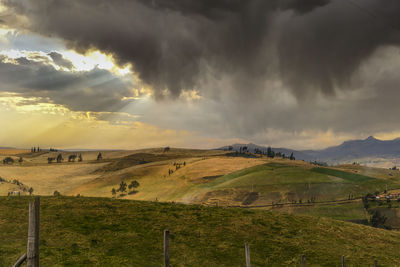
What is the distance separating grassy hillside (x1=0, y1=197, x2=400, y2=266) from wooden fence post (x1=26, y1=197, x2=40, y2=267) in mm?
23086

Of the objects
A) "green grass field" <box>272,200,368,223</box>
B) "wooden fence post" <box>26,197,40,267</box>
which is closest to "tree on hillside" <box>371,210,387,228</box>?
"green grass field" <box>272,200,368,223</box>

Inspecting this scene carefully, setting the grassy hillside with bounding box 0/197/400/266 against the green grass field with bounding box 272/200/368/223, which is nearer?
the grassy hillside with bounding box 0/197/400/266

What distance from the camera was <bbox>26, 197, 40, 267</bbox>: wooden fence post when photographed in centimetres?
1062

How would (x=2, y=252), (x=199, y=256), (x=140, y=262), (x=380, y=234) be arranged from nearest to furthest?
(x=2, y=252)
(x=140, y=262)
(x=199, y=256)
(x=380, y=234)

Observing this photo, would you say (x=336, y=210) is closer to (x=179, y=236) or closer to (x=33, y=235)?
(x=179, y=236)

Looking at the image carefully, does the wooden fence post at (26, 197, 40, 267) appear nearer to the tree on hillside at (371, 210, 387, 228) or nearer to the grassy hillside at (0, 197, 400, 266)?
the grassy hillside at (0, 197, 400, 266)

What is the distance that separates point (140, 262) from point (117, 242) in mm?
6718

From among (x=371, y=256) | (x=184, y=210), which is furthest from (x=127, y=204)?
(x=371, y=256)

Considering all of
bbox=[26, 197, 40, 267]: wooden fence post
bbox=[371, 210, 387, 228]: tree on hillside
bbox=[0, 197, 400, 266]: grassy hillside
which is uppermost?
bbox=[26, 197, 40, 267]: wooden fence post

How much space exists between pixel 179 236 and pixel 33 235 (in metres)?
39.4

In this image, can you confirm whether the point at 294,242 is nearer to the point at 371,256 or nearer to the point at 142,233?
the point at 371,256

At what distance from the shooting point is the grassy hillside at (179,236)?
37.2 meters

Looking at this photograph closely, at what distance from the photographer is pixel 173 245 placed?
44.3 metres

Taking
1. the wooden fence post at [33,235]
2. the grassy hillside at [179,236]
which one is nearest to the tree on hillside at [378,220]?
the grassy hillside at [179,236]
